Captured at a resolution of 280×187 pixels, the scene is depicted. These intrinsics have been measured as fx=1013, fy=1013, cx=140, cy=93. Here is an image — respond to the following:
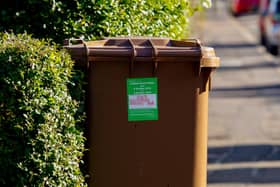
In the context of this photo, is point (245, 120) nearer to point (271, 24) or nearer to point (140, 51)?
point (140, 51)

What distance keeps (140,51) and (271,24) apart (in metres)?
21.2

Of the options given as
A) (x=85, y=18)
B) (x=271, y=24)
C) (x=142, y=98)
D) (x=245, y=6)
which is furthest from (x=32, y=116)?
(x=245, y=6)

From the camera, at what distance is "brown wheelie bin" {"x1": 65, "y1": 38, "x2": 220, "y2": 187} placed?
6.16 m

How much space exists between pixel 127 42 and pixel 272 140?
7590 mm

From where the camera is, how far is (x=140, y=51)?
6.18m

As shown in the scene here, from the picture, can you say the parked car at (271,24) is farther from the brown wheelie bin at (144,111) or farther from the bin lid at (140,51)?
the brown wheelie bin at (144,111)

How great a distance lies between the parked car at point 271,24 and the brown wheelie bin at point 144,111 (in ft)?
67.4

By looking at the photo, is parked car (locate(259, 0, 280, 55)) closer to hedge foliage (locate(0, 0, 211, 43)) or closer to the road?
the road

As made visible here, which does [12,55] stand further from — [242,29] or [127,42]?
[242,29]

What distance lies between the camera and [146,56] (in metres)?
6.16

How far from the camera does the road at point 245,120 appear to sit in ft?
36.0

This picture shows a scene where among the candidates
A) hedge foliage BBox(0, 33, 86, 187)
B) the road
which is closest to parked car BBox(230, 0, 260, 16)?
the road

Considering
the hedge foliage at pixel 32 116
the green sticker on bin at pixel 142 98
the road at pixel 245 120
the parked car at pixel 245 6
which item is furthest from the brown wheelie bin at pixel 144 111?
the parked car at pixel 245 6

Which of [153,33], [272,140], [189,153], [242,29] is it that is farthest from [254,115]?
[242,29]
